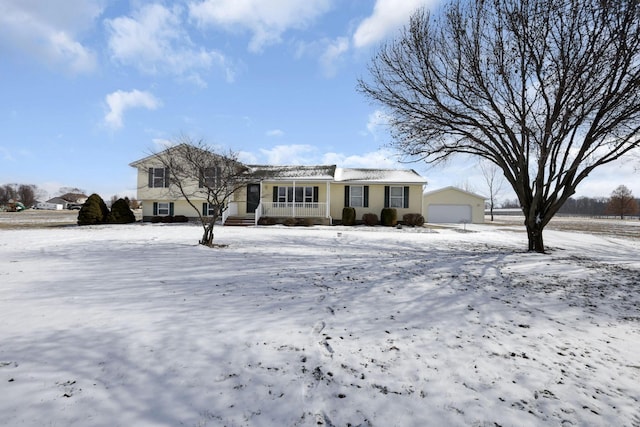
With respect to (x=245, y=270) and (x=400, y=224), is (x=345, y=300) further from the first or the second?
(x=400, y=224)

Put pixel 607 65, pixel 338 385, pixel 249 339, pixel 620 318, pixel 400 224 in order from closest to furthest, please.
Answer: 1. pixel 338 385
2. pixel 249 339
3. pixel 620 318
4. pixel 607 65
5. pixel 400 224

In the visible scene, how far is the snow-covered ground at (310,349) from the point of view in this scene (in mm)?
2215

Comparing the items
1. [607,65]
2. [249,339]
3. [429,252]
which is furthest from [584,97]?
[249,339]

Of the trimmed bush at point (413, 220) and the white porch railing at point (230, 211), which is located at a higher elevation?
the white porch railing at point (230, 211)

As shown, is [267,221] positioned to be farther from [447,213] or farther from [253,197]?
[447,213]

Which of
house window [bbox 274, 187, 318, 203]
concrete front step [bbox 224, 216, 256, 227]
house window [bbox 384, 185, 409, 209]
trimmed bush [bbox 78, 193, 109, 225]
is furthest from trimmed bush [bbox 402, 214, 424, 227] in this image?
trimmed bush [bbox 78, 193, 109, 225]

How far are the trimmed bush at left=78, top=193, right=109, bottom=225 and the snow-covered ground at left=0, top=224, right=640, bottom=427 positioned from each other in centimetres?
1551

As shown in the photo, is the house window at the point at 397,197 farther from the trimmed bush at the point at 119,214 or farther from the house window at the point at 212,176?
the trimmed bush at the point at 119,214

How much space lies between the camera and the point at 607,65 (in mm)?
8688

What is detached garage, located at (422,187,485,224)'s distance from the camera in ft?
106

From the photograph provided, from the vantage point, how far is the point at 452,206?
32500 mm

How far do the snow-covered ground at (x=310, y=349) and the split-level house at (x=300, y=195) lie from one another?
49.7 feet

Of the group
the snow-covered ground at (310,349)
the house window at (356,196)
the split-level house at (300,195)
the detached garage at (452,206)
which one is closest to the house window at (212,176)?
the snow-covered ground at (310,349)

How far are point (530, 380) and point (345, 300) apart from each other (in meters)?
2.54
